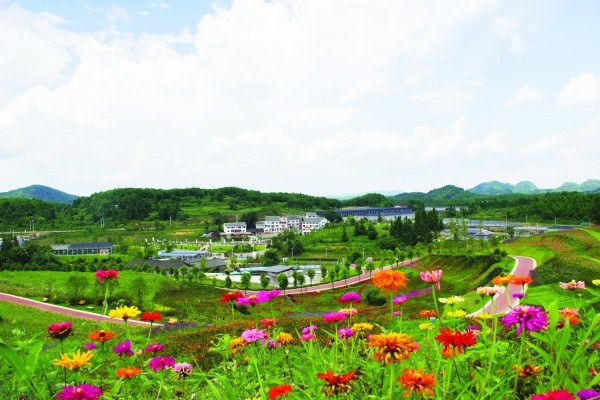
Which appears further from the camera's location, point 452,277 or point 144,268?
point 144,268

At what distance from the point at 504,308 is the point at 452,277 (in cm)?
2182

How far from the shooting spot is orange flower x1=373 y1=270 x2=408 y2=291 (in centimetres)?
213

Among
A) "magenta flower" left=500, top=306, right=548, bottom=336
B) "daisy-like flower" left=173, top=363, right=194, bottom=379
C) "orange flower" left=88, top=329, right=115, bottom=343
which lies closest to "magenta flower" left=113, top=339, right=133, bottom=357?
"orange flower" left=88, top=329, right=115, bottom=343

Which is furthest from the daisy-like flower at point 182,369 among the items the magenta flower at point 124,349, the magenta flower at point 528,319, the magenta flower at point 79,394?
the magenta flower at point 528,319

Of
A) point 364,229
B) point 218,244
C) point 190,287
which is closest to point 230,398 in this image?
point 190,287

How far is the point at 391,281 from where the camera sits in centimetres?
216

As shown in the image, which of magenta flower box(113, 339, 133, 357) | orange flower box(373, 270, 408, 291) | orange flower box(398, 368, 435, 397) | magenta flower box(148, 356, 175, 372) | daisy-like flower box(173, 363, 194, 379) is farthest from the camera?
daisy-like flower box(173, 363, 194, 379)

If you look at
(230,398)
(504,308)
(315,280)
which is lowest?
(315,280)

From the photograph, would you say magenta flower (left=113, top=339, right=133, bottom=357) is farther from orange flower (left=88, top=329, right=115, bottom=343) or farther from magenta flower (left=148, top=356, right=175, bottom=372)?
magenta flower (left=148, top=356, right=175, bottom=372)

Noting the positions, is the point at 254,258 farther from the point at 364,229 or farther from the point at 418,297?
the point at 418,297

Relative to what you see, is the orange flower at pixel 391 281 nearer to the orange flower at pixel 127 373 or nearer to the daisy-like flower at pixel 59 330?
the orange flower at pixel 127 373

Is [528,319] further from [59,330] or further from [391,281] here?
[59,330]

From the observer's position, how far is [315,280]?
56.4m

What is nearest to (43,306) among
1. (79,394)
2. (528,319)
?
(79,394)
